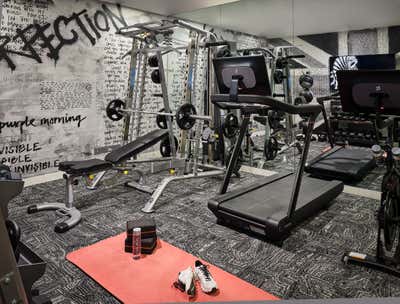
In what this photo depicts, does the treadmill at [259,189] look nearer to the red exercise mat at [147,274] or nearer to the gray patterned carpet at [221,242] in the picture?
the gray patterned carpet at [221,242]

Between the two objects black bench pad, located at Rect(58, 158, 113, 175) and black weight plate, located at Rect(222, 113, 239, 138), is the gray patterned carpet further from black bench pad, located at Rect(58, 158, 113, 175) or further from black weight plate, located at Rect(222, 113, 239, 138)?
black weight plate, located at Rect(222, 113, 239, 138)

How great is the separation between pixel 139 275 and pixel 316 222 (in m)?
1.86

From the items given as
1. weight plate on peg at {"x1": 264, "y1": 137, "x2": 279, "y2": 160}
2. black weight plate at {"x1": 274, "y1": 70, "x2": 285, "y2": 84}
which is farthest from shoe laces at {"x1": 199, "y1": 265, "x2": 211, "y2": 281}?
black weight plate at {"x1": 274, "y1": 70, "x2": 285, "y2": 84}

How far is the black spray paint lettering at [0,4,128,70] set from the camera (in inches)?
171

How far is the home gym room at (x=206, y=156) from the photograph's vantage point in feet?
7.30

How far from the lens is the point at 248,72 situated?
3.15m

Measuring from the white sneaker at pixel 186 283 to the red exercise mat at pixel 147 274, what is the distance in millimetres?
33

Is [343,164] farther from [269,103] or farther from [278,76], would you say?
[269,103]

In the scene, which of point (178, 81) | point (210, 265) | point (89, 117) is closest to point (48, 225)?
point (210, 265)

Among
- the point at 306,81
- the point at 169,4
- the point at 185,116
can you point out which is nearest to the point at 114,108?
the point at 185,116

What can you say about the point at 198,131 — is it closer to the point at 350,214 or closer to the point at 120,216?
the point at 120,216


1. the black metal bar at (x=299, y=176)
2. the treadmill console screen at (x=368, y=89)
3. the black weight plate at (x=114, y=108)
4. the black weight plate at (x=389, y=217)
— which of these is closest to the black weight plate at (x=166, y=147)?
the black weight plate at (x=114, y=108)

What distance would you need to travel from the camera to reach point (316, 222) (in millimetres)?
3176

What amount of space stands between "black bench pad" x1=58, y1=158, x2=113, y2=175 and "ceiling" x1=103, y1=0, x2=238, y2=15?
3.15 metres
